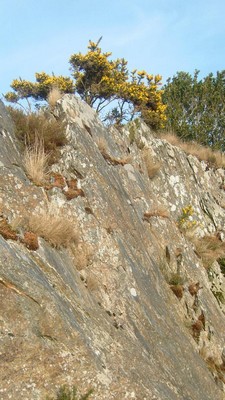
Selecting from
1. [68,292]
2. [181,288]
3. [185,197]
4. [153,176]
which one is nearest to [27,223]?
[68,292]

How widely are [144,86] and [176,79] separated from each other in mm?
7316

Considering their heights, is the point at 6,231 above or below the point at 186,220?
above

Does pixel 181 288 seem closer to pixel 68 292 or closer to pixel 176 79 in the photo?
pixel 68 292

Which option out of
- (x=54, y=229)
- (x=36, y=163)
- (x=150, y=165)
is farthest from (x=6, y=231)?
(x=150, y=165)

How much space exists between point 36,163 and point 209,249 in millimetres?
7895

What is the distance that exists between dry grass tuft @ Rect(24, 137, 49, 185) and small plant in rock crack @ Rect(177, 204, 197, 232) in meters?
6.10

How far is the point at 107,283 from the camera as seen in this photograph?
7766mm

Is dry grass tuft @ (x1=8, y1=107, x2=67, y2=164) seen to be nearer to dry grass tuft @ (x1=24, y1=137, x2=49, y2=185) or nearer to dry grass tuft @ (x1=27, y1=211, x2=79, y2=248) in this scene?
dry grass tuft @ (x1=24, y1=137, x2=49, y2=185)

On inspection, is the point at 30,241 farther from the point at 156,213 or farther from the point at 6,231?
the point at 156,213

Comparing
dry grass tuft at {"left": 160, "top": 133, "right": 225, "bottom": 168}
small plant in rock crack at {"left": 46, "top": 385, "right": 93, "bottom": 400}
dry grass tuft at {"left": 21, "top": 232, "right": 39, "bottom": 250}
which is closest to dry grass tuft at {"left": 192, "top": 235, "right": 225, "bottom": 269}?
dry grass tuft at {"left": 160, "top": 133, "right": 225, "bottom": 168}

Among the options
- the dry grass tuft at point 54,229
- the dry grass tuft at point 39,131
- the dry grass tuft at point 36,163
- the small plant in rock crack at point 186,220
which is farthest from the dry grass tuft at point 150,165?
the dry grass tuft at point 54,229

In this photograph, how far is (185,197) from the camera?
1562cm

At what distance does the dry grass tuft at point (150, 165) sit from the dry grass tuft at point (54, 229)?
7253mm

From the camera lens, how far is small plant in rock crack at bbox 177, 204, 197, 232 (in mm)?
13820
